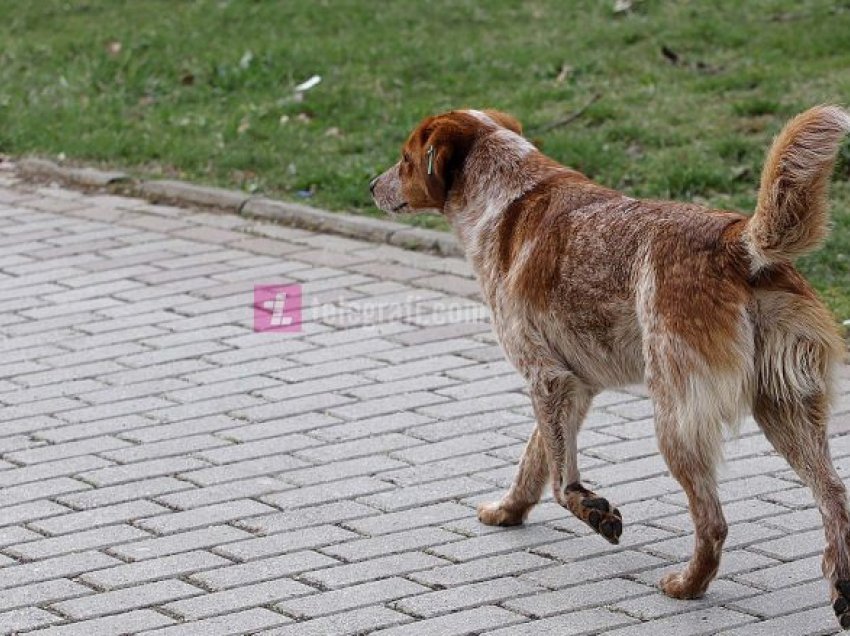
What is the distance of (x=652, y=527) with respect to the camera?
5254mm

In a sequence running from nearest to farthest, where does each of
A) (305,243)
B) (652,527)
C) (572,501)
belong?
(572,501) < (652,527) < (305,243)

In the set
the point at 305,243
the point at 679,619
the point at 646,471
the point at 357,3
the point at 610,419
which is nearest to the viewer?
the point at 679,619

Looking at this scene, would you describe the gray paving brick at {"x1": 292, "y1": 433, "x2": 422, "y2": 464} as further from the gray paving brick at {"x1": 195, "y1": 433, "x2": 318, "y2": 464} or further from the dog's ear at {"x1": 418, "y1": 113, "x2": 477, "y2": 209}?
the dog's ear at {"x1": 418, "y1": 113, "x2": 477, "y2": 209}

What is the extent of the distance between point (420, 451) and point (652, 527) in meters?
1.08

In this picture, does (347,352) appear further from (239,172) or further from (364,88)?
(364,88)

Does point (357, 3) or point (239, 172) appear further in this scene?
point (357, 3)

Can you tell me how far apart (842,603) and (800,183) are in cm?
111

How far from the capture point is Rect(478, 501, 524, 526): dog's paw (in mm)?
5297

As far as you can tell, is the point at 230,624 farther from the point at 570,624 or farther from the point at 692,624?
the point at 692,624

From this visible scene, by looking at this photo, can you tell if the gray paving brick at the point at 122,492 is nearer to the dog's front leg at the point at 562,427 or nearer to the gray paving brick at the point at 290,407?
the gray paving brick at the point at 290,407

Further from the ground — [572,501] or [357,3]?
[357,3]

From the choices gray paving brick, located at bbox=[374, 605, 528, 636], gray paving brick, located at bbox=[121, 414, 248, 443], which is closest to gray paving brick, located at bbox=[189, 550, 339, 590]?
gray paving brick, located at bbox=[374, 605, 528, 636]

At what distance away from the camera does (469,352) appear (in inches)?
281

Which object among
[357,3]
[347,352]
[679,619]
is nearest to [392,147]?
[347,352]
